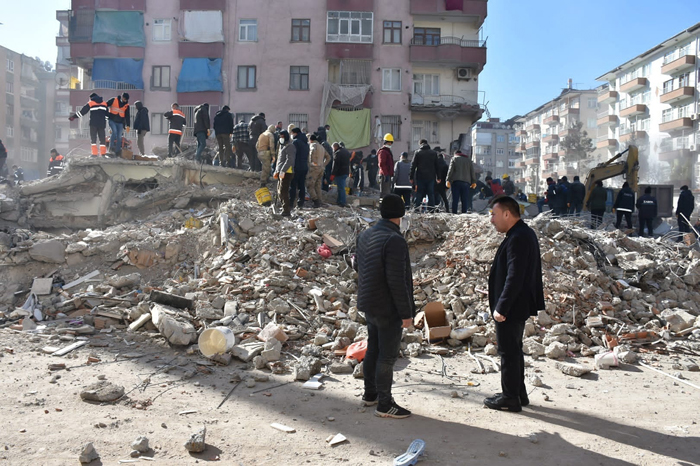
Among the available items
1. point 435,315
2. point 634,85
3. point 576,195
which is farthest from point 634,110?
point 435,315

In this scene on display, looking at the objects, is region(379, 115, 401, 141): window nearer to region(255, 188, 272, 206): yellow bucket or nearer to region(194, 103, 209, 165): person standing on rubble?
region(194, 103, 209, 165): person standing on rubble

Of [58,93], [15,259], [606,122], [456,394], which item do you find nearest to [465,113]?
[15,259]

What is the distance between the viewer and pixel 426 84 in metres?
30.4

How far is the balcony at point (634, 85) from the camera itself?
50.8m

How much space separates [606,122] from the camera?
58531 mm

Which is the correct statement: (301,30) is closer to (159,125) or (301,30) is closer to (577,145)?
(159,125)

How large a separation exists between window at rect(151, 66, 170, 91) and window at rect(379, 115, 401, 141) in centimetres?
1208

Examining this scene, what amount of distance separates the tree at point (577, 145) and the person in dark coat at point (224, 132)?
55.8m

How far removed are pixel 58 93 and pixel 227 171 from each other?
49.9 m

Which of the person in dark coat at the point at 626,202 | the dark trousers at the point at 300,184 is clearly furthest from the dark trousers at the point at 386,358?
the person in dark coat at the point at 626,202

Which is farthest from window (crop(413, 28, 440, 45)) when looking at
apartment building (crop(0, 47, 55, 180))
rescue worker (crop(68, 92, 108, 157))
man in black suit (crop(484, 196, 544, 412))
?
→ apartment building (crop(0, 47, 55, 180))

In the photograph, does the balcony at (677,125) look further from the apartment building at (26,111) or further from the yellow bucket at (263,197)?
the apartment building at (26,111)

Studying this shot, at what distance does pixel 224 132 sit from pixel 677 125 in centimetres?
4351

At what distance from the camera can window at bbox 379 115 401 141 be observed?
1161 inches
